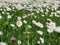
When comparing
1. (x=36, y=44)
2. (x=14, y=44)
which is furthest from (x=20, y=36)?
(x=14, y=44)

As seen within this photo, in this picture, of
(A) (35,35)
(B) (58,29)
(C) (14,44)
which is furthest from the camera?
(A) (35,35)

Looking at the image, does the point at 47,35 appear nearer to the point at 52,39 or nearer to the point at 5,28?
the point at 52,39

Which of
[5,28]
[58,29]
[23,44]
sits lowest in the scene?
[5,28]

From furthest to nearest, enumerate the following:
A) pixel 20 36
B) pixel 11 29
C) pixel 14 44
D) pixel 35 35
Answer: pixel 11 29, pixel 35 35, pixel 20 36, pixel 14 44

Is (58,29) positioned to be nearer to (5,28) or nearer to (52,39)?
(52,39)

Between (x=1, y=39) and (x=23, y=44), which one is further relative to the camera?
(x=1, y=39)

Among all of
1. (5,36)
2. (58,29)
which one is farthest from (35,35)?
(58,29)

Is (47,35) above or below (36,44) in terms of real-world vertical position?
below

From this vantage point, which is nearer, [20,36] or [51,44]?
[51,44]

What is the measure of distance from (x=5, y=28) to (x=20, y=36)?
79 centimetres

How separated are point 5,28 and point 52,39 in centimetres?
104

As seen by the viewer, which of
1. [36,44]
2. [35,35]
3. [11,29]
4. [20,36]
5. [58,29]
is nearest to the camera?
[58,29]

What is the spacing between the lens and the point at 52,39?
4164 mm

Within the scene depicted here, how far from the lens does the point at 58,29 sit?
230 cm
